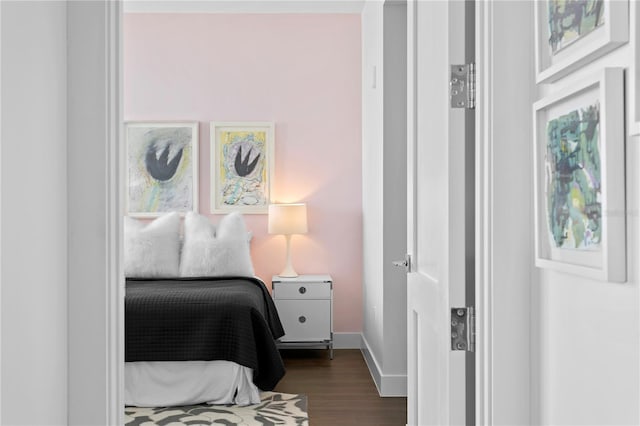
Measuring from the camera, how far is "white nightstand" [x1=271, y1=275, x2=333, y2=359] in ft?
16.3

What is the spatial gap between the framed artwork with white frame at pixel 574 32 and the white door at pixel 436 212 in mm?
349

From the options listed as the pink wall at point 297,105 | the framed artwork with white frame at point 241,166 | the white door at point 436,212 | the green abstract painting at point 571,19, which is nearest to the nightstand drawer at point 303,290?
the pink wall at point 297,105

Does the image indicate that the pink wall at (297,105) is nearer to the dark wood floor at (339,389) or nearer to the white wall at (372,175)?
the white wall at (372,175)

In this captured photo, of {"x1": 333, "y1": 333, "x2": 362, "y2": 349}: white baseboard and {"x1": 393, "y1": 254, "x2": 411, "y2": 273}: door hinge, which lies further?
{"x1": 333, "y1": 333, "x2": 362, "y2": 349}: white baseboard

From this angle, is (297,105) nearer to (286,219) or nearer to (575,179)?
(286,219)

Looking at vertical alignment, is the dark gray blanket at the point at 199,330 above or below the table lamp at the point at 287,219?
below

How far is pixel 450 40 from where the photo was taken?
1521 millimetres

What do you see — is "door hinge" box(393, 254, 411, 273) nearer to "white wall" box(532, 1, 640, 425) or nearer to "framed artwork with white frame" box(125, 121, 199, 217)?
"white wall" box(532, 1, 640, 425)

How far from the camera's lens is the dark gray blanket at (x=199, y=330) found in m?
3.68

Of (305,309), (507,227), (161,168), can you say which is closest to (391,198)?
(305,309)

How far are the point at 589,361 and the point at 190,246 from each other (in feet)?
13.2

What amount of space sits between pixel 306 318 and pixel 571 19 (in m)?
4.10

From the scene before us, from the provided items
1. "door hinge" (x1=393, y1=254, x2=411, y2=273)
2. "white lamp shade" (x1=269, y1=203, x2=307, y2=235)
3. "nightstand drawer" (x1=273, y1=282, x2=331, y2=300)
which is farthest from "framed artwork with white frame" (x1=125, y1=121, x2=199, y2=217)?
"door hinge" (x1=393, y1=254, x2=411, y2=273)

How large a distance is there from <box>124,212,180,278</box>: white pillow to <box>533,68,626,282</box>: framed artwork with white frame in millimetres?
3858
